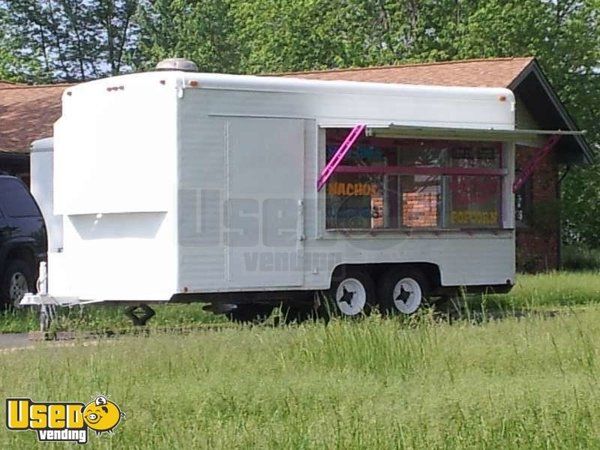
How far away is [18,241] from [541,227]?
584 inches

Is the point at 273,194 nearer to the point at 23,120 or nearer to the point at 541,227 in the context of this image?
the point at 23,120

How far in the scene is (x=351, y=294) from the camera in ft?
57.0

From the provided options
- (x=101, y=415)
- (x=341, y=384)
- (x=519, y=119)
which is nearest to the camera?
(x=101, y=415)

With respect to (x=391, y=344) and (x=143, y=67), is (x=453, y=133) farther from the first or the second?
(x=143, y=67)

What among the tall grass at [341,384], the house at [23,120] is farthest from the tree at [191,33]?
the tall grass at [341,384]

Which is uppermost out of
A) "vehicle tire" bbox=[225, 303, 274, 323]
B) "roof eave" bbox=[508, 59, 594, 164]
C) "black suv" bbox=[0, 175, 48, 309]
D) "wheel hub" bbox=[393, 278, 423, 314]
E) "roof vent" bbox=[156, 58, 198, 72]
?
"roof eave" bbox=[508, 59, 594, 164]

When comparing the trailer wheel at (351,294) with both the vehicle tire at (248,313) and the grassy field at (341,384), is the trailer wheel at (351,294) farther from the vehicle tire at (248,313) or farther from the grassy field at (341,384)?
the grassy field at (341,384)

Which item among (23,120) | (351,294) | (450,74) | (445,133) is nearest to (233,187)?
(351,294)

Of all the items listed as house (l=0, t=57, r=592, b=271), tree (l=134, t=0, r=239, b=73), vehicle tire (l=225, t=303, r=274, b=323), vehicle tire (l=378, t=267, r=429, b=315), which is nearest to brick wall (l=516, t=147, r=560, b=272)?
house (l=0, t=57, r=592, b=271)

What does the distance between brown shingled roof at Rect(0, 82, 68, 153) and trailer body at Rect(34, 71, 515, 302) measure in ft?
34.5

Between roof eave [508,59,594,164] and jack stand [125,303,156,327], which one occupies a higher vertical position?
roof eave [508,59,594,164]

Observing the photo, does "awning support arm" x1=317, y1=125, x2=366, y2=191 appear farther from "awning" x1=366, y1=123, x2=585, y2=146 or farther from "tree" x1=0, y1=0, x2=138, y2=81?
"tree" x1=0, y1=0, x2=138, y2=81

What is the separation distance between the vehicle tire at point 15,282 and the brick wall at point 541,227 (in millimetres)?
13935

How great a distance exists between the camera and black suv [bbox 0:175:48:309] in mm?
19000
